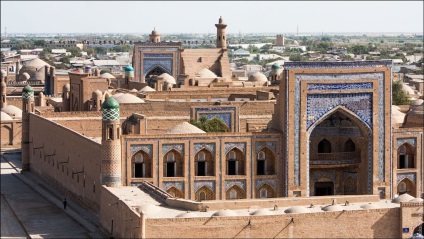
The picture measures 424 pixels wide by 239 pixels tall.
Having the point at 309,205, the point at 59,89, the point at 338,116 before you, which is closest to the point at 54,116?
the point at 338,116

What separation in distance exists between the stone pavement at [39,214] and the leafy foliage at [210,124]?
540cm

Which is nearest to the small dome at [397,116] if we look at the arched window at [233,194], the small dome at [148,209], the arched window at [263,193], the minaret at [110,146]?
the arched window at [263,193]

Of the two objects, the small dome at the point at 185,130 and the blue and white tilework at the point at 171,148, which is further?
the small dome at the point at 185,130

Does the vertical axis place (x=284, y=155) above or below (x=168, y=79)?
below

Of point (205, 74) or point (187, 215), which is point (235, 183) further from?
point (205, 74)

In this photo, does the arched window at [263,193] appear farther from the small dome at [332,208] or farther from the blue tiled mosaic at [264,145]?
the small dome at [332,208]

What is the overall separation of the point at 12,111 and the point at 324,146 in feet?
75.1

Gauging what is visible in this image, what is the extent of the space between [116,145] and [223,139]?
11.9 ft

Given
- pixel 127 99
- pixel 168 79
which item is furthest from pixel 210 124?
pixel 168 79

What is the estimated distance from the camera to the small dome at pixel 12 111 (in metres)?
50.5

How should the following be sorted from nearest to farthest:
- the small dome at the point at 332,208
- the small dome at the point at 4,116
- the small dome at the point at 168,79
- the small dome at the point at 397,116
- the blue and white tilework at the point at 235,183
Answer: the small dome at the point at 332,208, the blue and white tilework at the point at 235,183, the small dome at the point at 397,116, the small dome at the point at 4,116, the small dome at the point at 168,79

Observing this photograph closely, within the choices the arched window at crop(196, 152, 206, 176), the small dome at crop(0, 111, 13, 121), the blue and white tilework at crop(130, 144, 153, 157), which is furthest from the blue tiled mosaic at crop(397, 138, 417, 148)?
the small dome at crop(0, 111, 13, 121)

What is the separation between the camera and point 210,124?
1403 inches

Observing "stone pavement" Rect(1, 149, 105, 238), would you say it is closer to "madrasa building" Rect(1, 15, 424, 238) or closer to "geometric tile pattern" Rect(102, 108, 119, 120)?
"madrasa building" Rect(1, 15, 424, 238)
